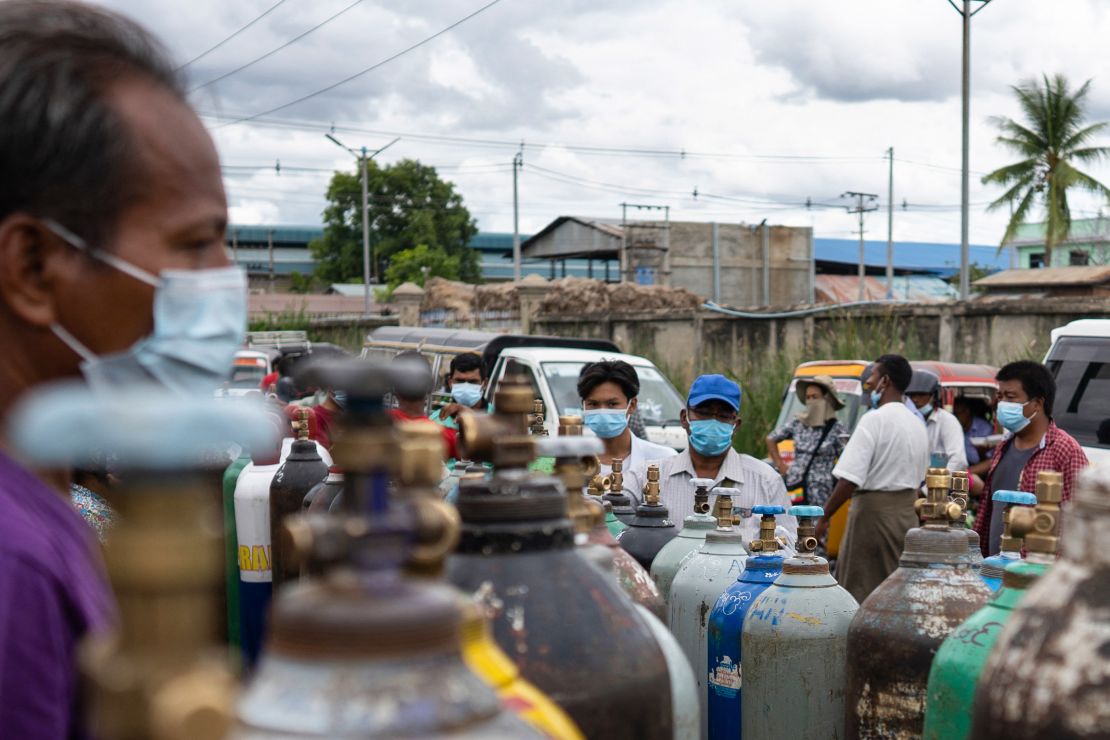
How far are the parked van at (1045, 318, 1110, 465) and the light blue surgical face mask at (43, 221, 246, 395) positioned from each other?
7214 millimetres

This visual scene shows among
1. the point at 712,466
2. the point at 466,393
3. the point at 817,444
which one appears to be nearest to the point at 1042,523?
the point at 712,466

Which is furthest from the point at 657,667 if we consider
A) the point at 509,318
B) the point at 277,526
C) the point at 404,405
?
the point at 509,318

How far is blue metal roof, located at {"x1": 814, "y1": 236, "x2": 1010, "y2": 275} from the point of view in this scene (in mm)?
51831

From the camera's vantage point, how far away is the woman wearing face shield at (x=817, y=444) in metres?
8.01

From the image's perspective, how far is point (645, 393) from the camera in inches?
425

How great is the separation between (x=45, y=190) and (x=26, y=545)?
387 millimetres

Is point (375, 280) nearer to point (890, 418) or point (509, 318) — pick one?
point (509, 318)

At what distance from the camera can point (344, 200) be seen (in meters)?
50.2

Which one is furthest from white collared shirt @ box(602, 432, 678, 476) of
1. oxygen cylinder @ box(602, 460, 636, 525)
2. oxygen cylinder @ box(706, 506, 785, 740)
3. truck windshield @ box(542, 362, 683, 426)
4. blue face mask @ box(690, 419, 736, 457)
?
truck windshield @ box(542, 362, 683, 426)

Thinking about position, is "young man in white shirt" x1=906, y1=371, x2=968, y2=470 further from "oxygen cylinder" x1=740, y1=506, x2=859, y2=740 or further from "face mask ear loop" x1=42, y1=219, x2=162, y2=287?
"face mask ear loop" x1=42, y1=219, x2=162, y2=287

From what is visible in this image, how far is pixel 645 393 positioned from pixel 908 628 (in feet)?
28.3

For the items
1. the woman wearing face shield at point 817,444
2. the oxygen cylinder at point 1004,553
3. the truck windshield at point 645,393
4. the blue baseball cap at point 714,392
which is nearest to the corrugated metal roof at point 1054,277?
the truck windshield at point 645,393

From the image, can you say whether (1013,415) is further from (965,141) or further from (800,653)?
(965,141)

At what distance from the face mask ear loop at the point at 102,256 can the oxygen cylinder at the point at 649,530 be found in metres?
2.08
